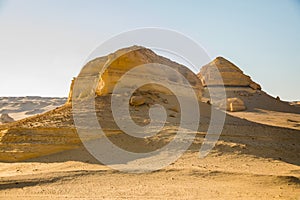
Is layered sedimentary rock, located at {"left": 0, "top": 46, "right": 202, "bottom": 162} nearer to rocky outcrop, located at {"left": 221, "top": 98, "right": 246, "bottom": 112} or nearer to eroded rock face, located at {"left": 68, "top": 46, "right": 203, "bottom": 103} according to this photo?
eroded rock face, located at {"left": 68, "top": 46, "right": 203, "bottom": 103}

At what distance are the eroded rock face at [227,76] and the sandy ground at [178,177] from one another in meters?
23.2

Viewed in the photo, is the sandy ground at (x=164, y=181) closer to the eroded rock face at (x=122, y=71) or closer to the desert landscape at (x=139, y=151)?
the desert landscape at (x=139, y=151)

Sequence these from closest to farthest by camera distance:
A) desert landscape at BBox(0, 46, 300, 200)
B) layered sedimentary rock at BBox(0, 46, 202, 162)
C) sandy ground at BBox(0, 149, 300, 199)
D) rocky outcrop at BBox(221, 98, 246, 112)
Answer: sandy ground at BBox(0, 149, 300, 199) → desert landscape at BBox(0, 46, 300, 200) → layered sedimentary rock at BBox(0, 46, 202, 162) → rocky outcrop at BBox(221, 98, 246, 112)

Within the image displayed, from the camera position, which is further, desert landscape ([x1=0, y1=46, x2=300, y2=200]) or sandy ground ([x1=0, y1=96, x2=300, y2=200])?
desert landscape ([x1=0, y1=46, x2=300, y2=200])

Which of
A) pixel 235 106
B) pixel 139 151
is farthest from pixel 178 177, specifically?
pixel 235 106

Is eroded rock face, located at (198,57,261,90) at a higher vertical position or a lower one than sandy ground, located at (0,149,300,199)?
higher

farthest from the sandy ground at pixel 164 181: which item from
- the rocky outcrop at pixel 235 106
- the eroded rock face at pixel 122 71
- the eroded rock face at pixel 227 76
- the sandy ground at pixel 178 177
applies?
the eroded rock face at pixel 227 76

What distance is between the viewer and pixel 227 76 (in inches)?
1278

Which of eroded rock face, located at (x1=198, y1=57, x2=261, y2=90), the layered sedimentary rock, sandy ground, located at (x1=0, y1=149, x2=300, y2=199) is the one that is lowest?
sandy ground, located at (x1=0, y1=149, x2=300, y2=199)

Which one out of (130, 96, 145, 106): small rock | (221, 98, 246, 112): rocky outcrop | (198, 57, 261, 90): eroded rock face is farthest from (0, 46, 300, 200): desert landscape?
(198, 57, 261, 90): eroded rock face

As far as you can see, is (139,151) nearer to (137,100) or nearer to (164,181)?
(164,181)

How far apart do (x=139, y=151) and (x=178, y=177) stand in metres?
2.20

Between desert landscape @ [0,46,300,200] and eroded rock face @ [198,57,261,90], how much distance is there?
17752mm

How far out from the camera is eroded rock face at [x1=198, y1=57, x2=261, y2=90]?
32.3m
